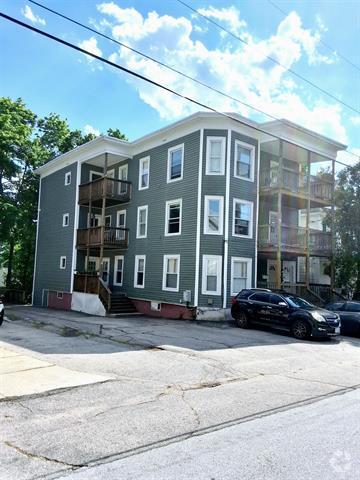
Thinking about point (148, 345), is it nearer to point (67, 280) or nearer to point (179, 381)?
point (179, 381)

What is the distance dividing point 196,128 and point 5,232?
51.9ft

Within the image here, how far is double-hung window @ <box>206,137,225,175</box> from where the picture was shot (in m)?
20.4

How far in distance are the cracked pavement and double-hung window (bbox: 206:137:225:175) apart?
8359mm

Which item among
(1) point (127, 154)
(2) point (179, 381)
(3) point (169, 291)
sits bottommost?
(2) point (179, 381)

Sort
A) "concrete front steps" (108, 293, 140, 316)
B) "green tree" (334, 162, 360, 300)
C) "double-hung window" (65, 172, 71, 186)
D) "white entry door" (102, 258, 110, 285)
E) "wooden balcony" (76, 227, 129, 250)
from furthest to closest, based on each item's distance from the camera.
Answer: "double-hung window" (65, 172, 71, 186) → "white entry door" (102, 258, 110, 285) → "wooden balcony" (76, 227, 129, 250) → "green tree" (334, 162, 360, 300) → "concrete front steps" (108, 293, 140, 316)

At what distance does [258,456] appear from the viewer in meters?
4.63

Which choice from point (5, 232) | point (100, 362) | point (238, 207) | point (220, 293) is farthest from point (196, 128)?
point (5, 232)

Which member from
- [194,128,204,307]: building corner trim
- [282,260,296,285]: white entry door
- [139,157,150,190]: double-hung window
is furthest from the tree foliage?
[282,260,296,285]: white entry door

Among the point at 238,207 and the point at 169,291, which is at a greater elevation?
the point at 238,207

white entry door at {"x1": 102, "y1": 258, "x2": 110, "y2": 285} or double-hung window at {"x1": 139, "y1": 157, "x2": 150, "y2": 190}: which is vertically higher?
double-hung window at {"x1": 139, "y1": 157, "x2": 150, "y2": 190}

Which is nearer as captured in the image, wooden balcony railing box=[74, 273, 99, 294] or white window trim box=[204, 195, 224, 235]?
white window trim box=[204, 195, 224, 235]

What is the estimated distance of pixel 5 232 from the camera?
28984 millimetres

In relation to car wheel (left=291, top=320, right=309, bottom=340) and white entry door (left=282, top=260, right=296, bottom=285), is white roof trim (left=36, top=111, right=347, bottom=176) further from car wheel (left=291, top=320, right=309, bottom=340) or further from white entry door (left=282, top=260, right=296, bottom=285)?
car wheel (left=291, top=320, right=309, bottom=340)

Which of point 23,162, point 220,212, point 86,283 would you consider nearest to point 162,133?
point 220,212
